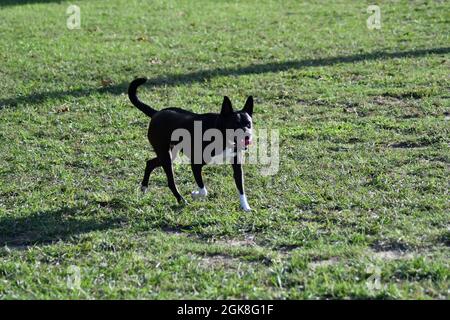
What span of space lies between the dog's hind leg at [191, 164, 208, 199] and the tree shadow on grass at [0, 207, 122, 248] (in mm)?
729

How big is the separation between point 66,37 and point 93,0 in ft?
14.7

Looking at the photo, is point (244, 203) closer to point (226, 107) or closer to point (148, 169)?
point (226, 107)

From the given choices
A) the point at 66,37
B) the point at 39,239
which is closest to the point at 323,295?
the point at 39,239

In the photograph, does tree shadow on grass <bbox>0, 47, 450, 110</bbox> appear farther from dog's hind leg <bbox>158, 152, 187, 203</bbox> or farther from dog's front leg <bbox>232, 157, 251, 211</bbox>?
dog's front leg <bbox>232, 157, 251, 211</bbox>

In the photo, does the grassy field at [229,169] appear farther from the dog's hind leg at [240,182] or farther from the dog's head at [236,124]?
the dog's head at [236,124]

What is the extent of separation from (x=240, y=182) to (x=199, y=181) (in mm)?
369

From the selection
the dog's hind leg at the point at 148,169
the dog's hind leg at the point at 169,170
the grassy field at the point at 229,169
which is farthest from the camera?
the dog's hind leg at the point at 148,169

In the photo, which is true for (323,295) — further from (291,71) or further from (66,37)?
(66,37)

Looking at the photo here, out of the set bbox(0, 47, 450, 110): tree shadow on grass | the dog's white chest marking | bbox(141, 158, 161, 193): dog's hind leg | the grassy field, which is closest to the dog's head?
the dog's white chest marking

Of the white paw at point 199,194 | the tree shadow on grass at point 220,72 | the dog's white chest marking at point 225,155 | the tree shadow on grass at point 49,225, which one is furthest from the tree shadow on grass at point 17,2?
the dog's white chest marking at point 225,155

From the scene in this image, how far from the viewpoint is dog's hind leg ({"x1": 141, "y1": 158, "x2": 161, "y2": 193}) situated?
290 inches

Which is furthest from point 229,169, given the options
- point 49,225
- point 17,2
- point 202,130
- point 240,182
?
point 17,2

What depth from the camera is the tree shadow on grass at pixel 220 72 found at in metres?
11.1

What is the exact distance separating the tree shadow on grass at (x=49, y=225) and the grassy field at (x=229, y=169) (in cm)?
2
